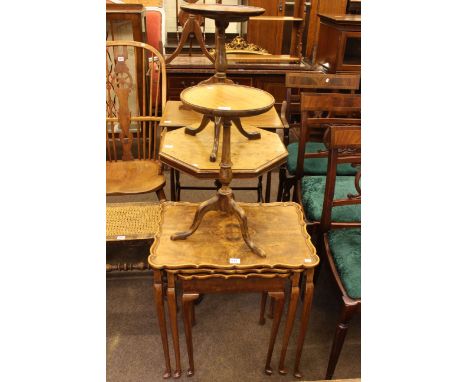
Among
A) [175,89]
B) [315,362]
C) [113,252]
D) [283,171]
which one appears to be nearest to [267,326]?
[315,362]

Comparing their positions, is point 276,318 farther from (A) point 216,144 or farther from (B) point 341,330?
(A) point 216,144

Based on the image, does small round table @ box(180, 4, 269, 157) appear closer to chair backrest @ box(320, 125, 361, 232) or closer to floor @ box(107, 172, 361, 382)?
chair backrest @ box(320, 125, 361, 232)

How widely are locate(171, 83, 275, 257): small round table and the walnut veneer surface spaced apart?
0.04 m

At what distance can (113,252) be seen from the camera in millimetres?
2381

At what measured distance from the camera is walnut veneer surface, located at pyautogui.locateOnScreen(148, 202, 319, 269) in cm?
129

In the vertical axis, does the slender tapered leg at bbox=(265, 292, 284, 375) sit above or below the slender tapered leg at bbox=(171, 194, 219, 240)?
below

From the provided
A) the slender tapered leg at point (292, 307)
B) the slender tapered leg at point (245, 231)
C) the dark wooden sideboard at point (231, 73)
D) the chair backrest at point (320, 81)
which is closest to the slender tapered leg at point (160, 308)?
the slender tapered leg at point (245, 231)

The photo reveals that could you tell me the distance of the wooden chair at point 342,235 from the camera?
4.77 feet

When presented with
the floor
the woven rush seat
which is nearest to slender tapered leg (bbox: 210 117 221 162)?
the woven rush seat

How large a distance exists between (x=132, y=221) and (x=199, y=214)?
588mm

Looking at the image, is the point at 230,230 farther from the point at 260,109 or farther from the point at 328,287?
the point at 328,287

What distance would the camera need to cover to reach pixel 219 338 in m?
1.84

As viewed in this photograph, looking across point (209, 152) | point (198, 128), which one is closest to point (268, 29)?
point (198, 128)

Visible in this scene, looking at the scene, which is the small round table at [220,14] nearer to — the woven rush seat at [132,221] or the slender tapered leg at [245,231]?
the slender tapered leg at [245,231]
